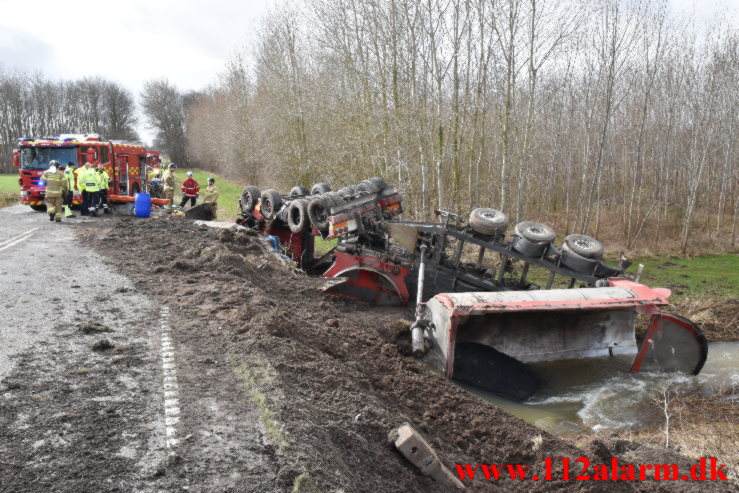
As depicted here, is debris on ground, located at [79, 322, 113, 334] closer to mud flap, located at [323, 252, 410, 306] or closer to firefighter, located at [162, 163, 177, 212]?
mud flap, located at [323, 252, 410, 306]

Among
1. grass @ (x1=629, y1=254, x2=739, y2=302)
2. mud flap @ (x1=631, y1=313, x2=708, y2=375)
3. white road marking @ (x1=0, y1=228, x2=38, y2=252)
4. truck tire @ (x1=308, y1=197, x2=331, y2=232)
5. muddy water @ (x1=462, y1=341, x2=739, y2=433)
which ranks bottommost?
muddy water @ (x1=462, y1=341, x2=739, y2=433)

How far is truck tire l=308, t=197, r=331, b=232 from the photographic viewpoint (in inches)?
387

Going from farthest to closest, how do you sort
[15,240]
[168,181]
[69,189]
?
[168,181] < [69,189] < [15,240]

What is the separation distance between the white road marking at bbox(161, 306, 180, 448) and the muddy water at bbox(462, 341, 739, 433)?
11.3 feet

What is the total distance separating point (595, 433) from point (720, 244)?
52.5 feet

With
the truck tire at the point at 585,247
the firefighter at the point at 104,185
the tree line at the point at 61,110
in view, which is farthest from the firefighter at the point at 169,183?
the tree line at the point at 61,110

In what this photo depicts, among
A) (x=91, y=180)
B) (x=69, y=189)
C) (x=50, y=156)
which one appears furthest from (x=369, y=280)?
(x=50, y=156)

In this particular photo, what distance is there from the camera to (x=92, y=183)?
51.3ft

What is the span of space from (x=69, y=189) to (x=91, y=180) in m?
0.87

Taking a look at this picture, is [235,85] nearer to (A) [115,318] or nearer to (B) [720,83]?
(B) [720,83]

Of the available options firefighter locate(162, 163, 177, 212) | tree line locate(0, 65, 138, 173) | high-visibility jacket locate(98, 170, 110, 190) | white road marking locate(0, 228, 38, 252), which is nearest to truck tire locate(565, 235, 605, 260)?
white road marking locate(0, 228, 38, 252)

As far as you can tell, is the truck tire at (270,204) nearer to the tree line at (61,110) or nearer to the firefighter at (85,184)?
the firefighter at (85,184)

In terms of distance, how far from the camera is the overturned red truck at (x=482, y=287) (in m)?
6.97

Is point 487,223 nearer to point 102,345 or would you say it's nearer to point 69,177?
point 102,345
